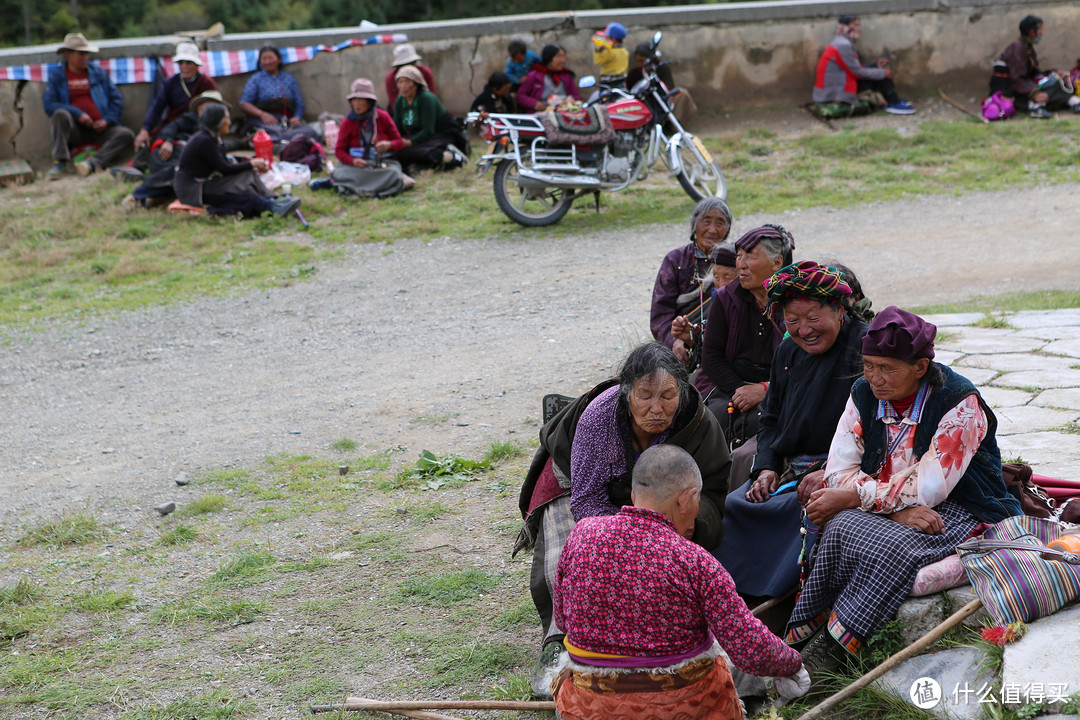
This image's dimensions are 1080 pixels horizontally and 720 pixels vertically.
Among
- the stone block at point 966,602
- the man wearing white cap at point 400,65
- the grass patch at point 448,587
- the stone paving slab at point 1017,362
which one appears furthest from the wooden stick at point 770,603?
the man wearing white cap at point 400,65

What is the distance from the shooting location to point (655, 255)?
864cm

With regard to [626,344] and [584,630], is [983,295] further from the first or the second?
[584,630]

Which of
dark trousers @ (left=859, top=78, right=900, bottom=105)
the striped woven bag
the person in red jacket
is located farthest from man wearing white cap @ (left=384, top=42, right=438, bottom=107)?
the striped woven bag

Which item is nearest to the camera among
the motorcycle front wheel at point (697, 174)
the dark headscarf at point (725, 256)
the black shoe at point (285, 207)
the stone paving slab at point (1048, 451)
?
the stone paving slab at point (1048, 451)

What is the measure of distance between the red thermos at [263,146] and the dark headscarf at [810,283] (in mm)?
8571

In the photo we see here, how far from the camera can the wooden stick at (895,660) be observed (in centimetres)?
282

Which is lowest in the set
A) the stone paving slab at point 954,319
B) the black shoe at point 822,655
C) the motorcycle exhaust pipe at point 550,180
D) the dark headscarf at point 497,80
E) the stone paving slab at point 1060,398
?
the black shoe at point 822,655

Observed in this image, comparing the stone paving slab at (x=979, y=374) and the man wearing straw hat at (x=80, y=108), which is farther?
the man wearing straw hat at (x=80, y=108)

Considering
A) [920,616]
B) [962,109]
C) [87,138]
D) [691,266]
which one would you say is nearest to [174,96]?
[87,138]

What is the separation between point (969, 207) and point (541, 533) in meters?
7.42

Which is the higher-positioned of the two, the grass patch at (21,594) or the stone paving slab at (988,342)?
the stone paving slab at (988,342)

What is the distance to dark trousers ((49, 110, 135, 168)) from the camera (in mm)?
11651

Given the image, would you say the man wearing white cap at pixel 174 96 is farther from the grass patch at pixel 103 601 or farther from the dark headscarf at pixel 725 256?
the dark headscarf at pixel 725 256

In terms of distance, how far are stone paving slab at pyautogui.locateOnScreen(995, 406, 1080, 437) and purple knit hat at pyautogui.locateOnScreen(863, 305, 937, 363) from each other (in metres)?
1.73
